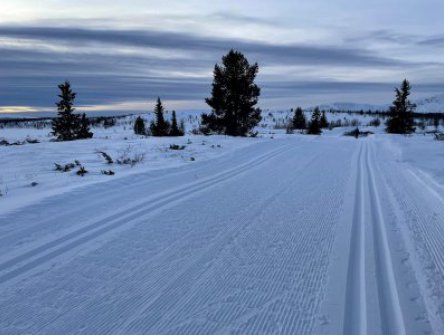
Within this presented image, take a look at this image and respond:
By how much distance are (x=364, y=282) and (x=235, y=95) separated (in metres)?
26.6

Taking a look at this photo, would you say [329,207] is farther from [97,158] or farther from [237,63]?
[237,63]

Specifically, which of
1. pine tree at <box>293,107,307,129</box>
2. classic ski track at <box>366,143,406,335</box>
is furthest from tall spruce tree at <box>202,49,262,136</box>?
pine tree at <box>293,107,307,129</box>

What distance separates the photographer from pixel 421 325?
3.28 metres

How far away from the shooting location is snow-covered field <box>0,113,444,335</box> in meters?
3.32

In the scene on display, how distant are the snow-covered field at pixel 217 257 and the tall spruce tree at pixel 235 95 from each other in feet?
70.1

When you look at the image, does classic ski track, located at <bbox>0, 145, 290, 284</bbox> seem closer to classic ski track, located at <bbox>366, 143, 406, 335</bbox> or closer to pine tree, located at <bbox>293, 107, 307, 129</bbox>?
classic ski track, located at <bbox>366, 143, 406, 335</bbox>

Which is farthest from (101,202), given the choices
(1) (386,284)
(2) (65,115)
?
(2) (65,115)

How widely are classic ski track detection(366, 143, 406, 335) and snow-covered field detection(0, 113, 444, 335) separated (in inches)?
0.6

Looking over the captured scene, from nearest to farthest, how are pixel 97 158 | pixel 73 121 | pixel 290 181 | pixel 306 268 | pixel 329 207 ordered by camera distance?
pixel 306 268 < pixel 329 207 < pixel 290 181 < pixel 97 158 < pixel 73 121

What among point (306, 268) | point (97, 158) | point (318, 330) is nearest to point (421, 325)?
point (318, 330)

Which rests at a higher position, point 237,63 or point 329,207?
point 237,63

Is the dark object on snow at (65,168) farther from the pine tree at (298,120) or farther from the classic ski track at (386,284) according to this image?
the pine tree at (298,120)

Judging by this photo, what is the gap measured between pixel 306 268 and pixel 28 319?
2.86 m

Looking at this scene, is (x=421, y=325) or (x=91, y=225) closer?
(x=421, y=325)
